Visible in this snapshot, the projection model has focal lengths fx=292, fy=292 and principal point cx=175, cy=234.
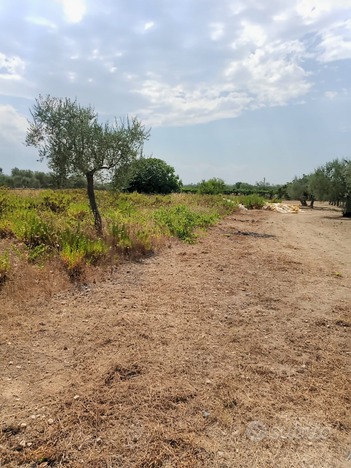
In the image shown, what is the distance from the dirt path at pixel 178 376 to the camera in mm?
1887

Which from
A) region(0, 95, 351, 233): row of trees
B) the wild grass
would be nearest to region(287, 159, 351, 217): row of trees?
the wild grass

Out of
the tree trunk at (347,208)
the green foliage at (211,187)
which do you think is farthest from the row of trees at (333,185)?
the green foliage at (211,187)

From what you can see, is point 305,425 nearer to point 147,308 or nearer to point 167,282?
point 147,308

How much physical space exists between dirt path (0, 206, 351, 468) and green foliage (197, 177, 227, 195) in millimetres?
20200

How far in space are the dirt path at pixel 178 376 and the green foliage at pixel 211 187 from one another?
2020 cm

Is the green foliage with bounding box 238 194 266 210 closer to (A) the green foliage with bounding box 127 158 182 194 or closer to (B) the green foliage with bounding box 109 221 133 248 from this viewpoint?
(A) the green foliage with bounding box 127 158 182 194

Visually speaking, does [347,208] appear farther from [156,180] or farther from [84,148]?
[84,148]

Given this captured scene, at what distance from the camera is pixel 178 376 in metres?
2.57

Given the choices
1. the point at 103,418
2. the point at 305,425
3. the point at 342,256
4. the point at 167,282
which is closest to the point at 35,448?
the point at 103,418

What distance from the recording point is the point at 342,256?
704 centimetres

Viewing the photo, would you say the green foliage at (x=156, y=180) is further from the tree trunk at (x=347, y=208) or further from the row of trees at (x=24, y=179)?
the tree trunk at (x=347, y=208)

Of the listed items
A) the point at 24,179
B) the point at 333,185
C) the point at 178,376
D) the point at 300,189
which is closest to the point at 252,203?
the point at 333,185

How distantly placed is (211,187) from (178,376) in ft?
75.1

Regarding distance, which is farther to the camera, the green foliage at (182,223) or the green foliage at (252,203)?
the green foliage at (252,203)
